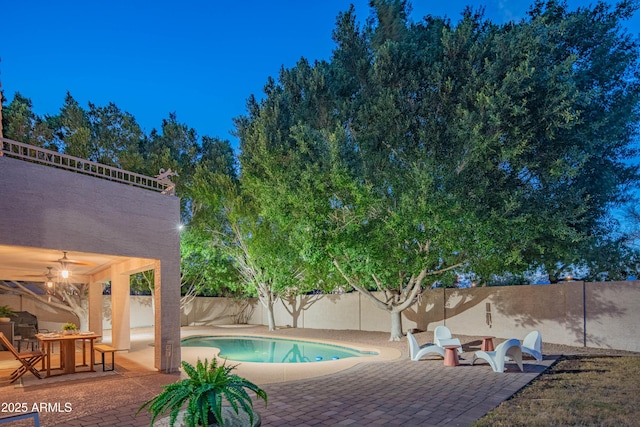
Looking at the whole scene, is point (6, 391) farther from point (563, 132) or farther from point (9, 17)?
point (9, 17)

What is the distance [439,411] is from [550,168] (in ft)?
24.5

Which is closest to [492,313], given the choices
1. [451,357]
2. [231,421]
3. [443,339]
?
[443,339]

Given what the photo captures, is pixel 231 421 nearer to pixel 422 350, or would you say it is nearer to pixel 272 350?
pixel 422 350

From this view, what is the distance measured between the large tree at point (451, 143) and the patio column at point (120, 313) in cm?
493

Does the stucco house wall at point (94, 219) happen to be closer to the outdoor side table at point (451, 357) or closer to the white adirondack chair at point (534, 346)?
the outdoor side table at point (451, 357)

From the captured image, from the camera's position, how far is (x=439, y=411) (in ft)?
18.6

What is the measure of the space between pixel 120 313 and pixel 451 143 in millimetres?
10576

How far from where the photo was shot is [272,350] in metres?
15.1

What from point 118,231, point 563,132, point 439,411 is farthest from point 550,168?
point 118,231

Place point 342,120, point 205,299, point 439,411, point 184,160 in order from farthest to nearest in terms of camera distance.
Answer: point 205,299 < point 184,160 < point 342,120 < point 439,411

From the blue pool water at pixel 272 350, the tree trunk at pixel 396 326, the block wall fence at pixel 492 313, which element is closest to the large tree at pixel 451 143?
the tree trunk at pixel 396 326

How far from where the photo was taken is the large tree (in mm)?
10438

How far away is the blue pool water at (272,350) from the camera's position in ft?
43.5

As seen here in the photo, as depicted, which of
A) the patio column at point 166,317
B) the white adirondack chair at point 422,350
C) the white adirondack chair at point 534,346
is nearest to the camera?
the patio column at point 166,317
